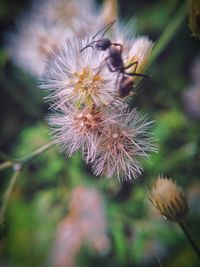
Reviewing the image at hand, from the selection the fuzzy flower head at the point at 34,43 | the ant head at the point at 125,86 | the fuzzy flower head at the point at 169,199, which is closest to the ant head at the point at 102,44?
the ant head at the point at 125,86

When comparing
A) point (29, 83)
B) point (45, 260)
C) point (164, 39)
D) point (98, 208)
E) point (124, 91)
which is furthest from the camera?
point (29, 83)

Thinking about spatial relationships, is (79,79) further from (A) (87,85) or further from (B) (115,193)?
(B) (115,193)

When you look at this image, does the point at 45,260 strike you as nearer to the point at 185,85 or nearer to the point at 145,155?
the point at 185,85

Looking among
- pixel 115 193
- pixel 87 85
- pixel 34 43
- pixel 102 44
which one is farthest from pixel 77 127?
pixel 115 193

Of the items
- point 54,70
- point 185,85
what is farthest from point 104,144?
point 185,85

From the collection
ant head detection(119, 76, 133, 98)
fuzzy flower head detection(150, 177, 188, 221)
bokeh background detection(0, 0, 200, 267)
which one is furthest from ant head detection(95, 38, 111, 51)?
bokeh background detection(0, 0, 200, 267)

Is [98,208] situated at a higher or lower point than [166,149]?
lower
